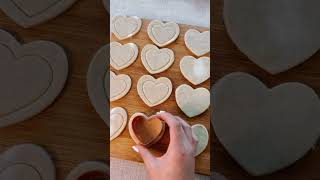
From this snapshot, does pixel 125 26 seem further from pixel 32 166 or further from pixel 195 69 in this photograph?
pixel 32 166

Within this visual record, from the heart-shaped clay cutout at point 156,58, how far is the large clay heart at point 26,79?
152 mm

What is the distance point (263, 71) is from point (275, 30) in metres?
0.05

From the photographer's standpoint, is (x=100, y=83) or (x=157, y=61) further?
(x=157, y=61)

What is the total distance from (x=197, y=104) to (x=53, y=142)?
189 mm

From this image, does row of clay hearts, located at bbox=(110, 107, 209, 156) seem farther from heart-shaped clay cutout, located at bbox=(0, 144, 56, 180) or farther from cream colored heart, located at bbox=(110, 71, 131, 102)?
heart-shaped clay cutout, located at bbox=(0, 144, 56, 180)

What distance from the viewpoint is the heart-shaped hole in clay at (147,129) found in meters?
0.46

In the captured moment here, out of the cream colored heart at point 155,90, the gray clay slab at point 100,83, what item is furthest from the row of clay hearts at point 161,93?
the gray clay slab at point 100,83

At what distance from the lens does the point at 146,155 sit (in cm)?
45

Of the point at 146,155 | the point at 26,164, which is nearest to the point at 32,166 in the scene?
the point at 26,164

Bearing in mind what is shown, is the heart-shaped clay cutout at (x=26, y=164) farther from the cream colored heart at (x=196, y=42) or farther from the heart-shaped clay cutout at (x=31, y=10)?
the cream colored heart at (x=196, y=42)

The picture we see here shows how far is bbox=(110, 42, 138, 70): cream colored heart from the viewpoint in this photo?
0.51 meters

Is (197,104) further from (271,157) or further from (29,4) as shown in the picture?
(29,4)

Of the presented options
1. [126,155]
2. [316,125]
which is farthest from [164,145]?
[316,125]

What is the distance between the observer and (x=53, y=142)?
0.37 m
